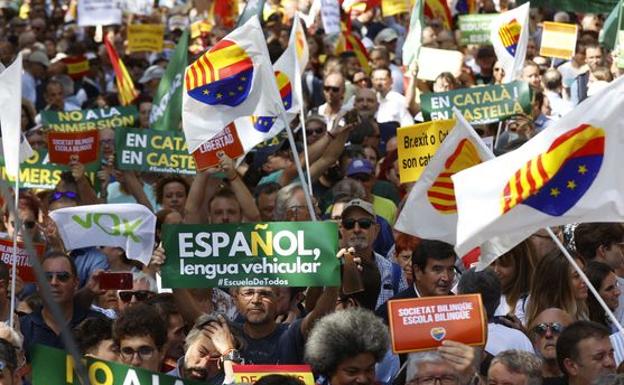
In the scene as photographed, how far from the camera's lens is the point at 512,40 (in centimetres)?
1476

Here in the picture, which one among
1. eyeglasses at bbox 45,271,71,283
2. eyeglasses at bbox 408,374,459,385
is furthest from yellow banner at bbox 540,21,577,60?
eyeglasses at bbox 408,374,459,385

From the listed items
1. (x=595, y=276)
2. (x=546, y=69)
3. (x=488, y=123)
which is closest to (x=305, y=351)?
(x=595, y=276)

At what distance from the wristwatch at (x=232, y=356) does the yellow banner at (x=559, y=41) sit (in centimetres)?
952

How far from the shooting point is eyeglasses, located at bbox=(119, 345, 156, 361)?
25.4ft

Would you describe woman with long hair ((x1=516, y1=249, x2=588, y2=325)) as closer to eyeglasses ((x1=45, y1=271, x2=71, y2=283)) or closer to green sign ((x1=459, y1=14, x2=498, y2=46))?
eyeglasses ((x1=45, y1=271, x2=71, y2=283))

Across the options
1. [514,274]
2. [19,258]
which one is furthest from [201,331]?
[19,258]

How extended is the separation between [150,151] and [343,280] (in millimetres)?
4683

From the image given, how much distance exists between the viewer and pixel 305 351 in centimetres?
740

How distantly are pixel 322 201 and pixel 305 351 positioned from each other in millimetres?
4346

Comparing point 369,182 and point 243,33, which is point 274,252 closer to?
point 243,33

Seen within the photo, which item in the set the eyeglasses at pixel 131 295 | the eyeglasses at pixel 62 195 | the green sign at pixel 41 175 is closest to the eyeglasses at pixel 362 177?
the eyeglasses at pixel 62 195

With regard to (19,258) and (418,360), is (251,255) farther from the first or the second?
(19,258)

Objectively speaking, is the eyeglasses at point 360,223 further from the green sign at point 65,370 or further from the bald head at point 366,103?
the bald head at point 366,103

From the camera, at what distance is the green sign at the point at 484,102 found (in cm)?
1327
